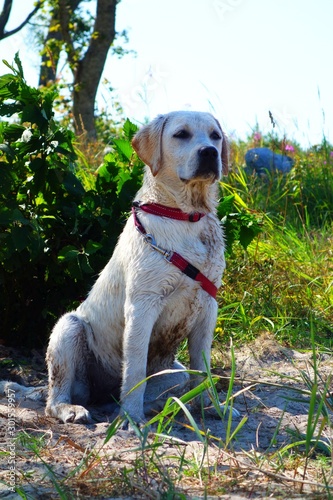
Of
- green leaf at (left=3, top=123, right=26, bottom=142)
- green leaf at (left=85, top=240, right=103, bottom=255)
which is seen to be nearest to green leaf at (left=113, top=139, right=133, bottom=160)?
green leaf at (left=3, top=123, right=26, bottom=142)

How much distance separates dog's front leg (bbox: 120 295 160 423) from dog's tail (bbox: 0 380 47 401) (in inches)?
32.0

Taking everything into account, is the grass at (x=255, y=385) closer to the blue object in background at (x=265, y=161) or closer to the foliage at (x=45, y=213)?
the blue object in background at (x=265, y=161)

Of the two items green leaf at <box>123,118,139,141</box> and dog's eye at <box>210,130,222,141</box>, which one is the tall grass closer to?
green leaf at <box>123,118,139,141</box>

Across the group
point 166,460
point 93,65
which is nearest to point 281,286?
point 166,460

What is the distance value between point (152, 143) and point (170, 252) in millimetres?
642

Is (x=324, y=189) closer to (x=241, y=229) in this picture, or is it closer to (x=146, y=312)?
(x=241, y=229)

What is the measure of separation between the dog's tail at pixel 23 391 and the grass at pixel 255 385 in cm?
77

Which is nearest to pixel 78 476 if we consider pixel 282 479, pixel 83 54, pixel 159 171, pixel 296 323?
pixel 282 479

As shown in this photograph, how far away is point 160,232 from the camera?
3758 millimetres

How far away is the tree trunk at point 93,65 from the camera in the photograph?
1130 cm

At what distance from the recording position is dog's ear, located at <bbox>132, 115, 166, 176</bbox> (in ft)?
12.8

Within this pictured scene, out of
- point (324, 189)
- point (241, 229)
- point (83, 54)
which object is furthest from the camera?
point (83, 54)

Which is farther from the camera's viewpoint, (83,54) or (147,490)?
(83,54)

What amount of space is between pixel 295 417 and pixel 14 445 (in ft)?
4.95
